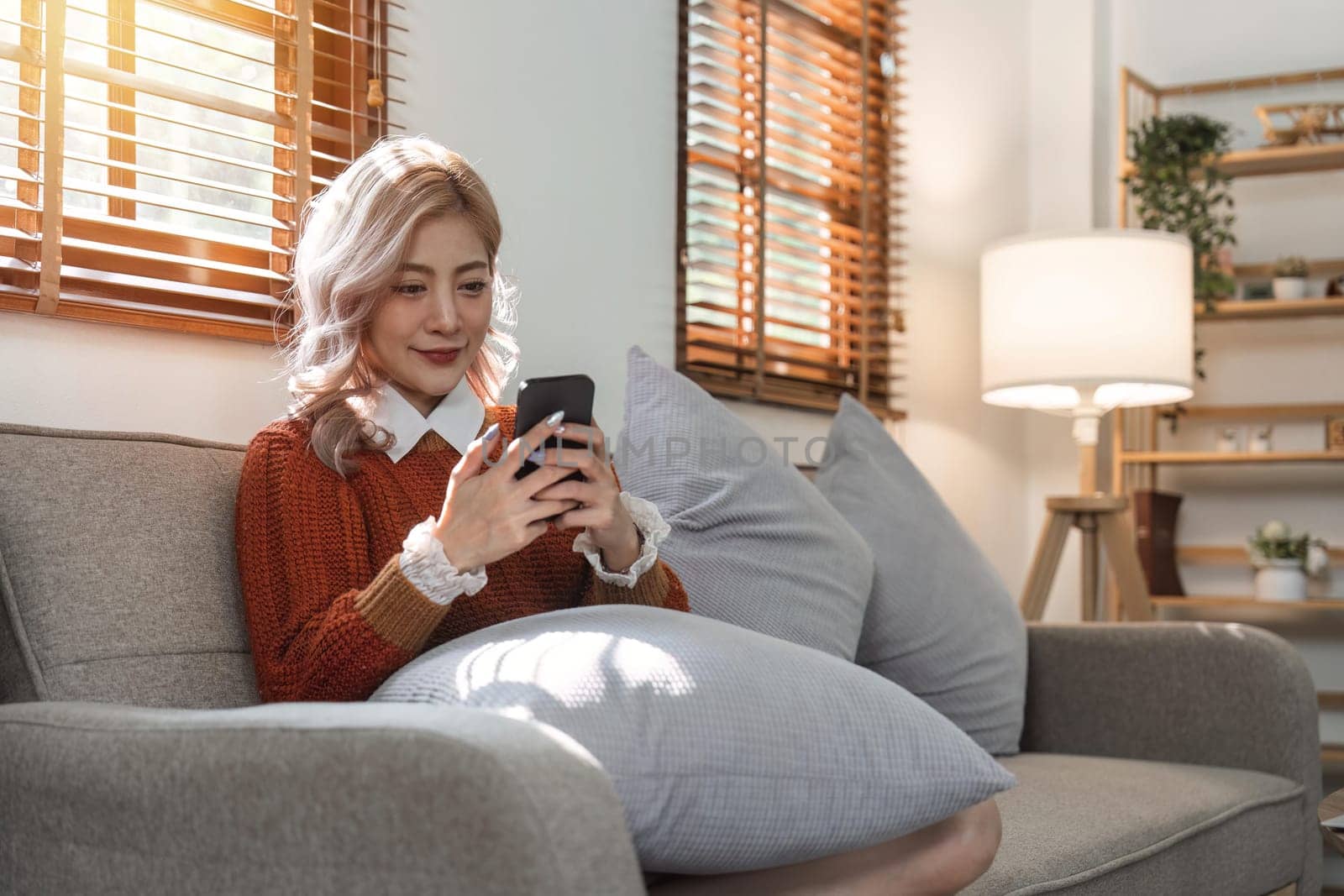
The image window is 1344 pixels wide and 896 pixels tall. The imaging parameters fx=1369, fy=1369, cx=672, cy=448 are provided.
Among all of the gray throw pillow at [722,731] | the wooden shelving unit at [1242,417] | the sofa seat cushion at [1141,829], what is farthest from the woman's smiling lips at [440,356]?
the wooden shelving unit at [1242,417]

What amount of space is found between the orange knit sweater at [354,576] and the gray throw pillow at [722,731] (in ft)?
0.29

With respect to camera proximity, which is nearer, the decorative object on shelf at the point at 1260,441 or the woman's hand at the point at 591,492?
the woman's hand at the point at 591,492

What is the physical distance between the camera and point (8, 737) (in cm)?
104

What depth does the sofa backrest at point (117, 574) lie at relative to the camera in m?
1.18

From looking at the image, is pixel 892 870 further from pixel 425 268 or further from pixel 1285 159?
pixel 1285 159

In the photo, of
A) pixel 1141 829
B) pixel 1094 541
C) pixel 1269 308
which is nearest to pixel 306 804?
pixel 1141 829

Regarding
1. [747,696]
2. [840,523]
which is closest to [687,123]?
[840,523]

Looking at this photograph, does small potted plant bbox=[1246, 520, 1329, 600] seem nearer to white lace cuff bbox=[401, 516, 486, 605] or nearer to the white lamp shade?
the white lamp shade

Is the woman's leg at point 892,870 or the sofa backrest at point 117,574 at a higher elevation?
the sofa backrest at point 117,574

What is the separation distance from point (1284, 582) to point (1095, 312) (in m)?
1.06

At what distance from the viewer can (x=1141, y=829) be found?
5.34 ft

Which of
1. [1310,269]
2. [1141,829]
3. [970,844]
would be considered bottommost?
[1141,829]

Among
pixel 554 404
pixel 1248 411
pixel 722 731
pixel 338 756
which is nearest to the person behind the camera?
pixel 338 756

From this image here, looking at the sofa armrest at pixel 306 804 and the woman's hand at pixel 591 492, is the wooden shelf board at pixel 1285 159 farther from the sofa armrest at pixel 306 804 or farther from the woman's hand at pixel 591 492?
the sofa armrest at pixel 306 804
